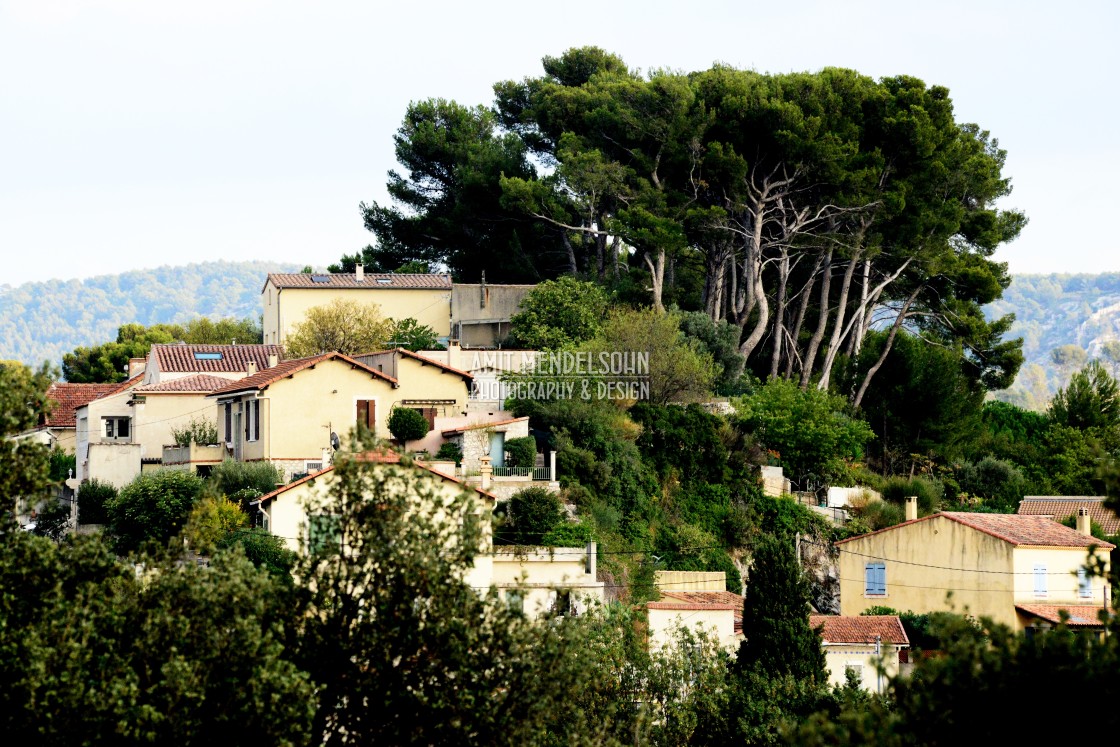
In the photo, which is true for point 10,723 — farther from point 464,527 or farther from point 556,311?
point 556,311

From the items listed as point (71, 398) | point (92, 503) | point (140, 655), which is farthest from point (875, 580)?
point (140, 655)

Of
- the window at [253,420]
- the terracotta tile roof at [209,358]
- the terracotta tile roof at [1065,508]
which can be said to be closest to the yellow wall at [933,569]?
the terracotta tile roof at [1065,508]

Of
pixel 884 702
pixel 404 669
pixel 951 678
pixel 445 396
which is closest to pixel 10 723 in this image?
pixel 404 669

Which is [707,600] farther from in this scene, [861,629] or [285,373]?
[285,373]

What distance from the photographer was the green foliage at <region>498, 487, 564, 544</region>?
1421 inches

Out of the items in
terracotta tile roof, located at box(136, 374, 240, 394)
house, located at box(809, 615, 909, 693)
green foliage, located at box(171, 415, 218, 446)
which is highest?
terracotta tile roof, located at box(136, 374, 240, 394)

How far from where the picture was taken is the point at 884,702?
2305cm

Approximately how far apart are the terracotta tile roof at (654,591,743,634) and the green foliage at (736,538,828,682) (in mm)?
1883

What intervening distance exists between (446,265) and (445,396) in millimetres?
21881

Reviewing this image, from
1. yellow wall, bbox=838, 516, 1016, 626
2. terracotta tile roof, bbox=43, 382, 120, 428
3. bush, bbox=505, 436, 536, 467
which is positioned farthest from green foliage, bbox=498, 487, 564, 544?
terracotta tile roof, bbox=43, 382, 120, 428

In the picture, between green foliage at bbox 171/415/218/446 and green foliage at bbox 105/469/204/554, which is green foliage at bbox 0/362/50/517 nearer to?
green foliage at bbox 105/469/204/554

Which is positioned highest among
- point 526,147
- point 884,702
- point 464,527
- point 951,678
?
point 526,147

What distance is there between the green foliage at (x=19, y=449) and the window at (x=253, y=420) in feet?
70.0

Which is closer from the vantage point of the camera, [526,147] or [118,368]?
[526,147]
